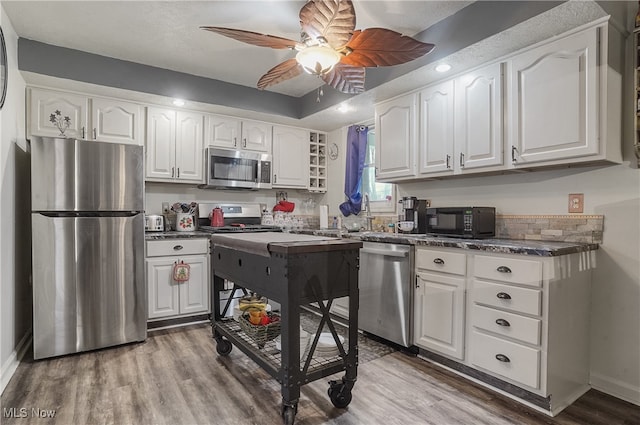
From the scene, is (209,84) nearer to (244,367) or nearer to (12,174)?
(12,174)

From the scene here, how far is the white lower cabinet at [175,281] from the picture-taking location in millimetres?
3324

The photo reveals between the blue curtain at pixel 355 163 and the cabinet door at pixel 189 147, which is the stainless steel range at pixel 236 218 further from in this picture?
the blue curtain at pixel 355 163

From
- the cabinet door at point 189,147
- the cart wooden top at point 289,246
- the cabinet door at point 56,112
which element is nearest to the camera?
the cart wooden top at point 289,246

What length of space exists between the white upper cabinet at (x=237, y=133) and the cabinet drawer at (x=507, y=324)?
9.75 ft

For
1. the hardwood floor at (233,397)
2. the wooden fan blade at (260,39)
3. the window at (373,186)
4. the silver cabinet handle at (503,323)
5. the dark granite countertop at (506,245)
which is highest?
the wooden fan blade at (260,39)

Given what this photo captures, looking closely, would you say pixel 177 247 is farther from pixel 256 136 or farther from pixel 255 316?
pixel 256 136

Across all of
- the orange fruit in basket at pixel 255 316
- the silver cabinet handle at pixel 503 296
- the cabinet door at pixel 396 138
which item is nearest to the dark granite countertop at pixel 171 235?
the orange fruit in basket at pixel 255 316

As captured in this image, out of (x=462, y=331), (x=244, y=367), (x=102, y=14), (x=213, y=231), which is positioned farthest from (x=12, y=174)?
(x=462, y=331)

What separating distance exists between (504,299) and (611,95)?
1352 millimetres

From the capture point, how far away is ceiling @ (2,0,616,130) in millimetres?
2318

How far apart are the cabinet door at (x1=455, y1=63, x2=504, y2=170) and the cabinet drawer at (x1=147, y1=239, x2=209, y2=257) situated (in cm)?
252

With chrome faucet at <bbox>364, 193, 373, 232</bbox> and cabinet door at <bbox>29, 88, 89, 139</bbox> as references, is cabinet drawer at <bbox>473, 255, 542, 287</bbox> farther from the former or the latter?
cabinet door at <bbox>29, 88, 89, 139</bbox>

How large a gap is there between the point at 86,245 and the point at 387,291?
7.97 ft

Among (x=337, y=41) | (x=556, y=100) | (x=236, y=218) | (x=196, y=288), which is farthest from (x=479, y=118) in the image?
(x=196, y=288)
